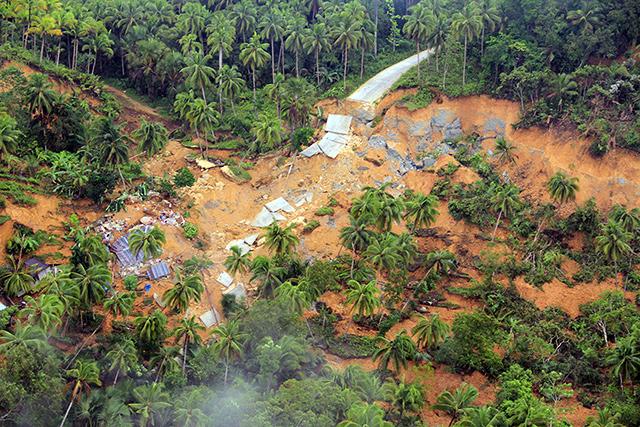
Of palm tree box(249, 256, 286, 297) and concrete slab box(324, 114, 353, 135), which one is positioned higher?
concrete slab box(324, 114, 353, 135)

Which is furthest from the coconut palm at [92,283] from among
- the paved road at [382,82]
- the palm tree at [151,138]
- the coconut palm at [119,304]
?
the paved road at [382,82]

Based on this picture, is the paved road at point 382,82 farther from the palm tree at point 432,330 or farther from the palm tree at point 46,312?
the palm tree at point 46,312

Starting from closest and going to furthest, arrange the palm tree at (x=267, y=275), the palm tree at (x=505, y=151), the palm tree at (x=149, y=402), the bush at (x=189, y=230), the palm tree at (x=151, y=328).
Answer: the palm tree at (x=149, y=402), the palm tree at (x=151, y=328), the palm tree at (x=267, y=275), the bush at (x=189, y=230), the palm tree at (x=505, y=151)

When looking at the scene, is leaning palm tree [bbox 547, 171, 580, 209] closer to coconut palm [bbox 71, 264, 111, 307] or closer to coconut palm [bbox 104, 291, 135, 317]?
coconut palm [bbox 104, 291, 135, 317]

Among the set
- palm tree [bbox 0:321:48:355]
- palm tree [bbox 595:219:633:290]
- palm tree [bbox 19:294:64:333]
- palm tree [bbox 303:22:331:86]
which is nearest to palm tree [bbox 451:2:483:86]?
palm tree [bbox 303:22:331:86]

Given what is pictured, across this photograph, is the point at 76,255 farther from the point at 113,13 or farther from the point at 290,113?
the point at 113,13

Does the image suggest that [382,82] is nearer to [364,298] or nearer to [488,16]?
[488,16]
